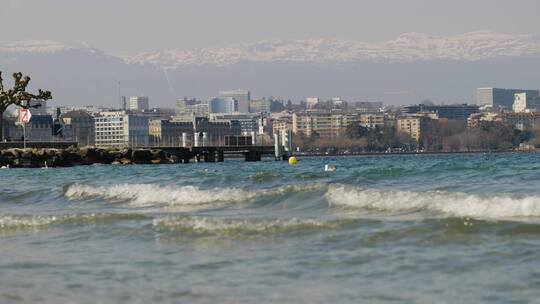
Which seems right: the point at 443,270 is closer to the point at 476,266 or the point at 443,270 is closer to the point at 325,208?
the point at 476,266

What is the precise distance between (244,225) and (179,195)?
9.33m

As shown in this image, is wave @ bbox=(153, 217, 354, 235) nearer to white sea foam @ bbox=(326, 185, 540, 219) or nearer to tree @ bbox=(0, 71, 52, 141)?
white sea foam @ bbox=(326, 185, 540, 219)

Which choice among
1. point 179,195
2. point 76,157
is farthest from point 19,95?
point 179,195

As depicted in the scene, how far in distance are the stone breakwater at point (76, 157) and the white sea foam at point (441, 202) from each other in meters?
54.7

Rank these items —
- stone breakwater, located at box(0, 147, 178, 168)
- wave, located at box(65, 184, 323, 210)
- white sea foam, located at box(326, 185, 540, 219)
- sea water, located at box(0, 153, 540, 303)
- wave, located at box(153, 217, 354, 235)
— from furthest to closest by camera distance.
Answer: stone breakwater, located at box(0, 147, 178, 168) → wave, located at box(65, 184, 323, 210) → white sea foam, located at box(326, 185, 540, 219) → wave, located at box(153, 217, 354, 235) → sea water, located at box(0, 153, 540, 303)

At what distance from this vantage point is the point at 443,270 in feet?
42.8

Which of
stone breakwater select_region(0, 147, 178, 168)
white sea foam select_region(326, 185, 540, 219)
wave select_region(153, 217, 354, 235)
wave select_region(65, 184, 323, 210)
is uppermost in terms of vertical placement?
white sea foam select_region(326, 185, 540, 219)

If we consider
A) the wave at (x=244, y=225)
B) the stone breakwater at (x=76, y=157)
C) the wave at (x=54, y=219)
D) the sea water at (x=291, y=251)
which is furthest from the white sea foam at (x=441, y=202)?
the stone breakwater at (x=76, y=157)

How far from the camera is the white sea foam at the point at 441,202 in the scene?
60.6 ft

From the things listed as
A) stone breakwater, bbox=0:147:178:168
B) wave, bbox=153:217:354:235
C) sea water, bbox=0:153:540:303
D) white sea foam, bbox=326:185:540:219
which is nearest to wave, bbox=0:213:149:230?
sea water, bbox=0:153:540:303

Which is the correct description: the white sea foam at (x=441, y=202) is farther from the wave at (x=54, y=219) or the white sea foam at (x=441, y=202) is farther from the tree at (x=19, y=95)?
the tree at (x=19, y=95)

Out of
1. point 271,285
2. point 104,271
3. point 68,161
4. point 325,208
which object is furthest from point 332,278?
point 68,161

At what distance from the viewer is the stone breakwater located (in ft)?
251

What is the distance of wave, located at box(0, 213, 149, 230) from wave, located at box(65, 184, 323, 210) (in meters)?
2.99
